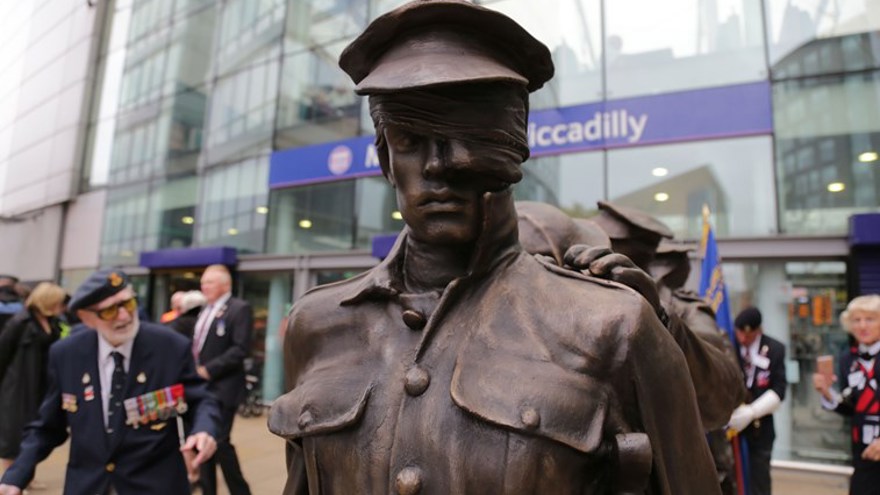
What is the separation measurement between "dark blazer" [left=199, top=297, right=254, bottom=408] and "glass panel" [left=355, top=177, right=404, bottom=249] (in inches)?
217

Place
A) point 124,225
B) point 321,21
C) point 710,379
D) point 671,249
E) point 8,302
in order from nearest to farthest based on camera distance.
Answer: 1. point 710,379
2. point 671,249
3. point 8,302
4. point 321,21
5. point 124,225

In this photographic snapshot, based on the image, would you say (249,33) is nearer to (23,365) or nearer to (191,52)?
(191,52)

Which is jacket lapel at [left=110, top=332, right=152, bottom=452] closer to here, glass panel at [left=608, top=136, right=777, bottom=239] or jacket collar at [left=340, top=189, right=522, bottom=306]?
jacket collar at [left=340, top=189, right=522, bottom=306]

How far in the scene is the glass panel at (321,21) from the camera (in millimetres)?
12242

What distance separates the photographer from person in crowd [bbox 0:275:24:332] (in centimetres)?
658

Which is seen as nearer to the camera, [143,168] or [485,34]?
[485,34]

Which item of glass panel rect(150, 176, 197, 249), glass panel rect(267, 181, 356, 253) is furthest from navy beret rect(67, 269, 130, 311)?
glass panel rect(150, 176, 197, 249)

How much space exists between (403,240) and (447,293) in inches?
7.8

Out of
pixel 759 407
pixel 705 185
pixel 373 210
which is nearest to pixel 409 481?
pixel 759 407

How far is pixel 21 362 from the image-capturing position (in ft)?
18.1

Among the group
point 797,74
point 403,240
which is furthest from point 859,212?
point 403,240

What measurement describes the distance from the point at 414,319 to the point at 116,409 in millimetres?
2379

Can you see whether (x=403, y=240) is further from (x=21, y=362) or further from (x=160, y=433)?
(x=21, y=362)

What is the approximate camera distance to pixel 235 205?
1293 cm
